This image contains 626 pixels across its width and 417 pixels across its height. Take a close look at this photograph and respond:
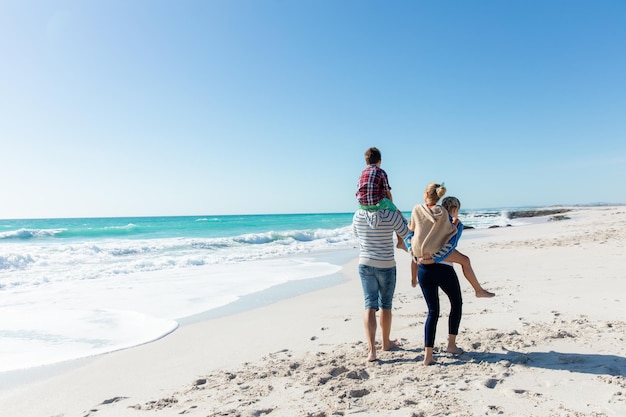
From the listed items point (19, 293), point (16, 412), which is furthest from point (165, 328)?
point (19, 293)

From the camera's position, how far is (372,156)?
4.10 m

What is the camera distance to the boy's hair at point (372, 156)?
4094 millimetres

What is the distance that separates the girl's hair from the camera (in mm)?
3709

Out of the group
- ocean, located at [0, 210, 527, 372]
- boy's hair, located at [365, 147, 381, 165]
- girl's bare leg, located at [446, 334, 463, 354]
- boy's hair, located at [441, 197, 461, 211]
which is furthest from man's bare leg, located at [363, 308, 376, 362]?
ocean, located at [0, 210, 527, 372]

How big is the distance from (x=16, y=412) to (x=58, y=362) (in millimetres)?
1223

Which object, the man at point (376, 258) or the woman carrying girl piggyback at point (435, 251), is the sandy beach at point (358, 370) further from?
the woman carrying girl piggyback at point (435, 251)

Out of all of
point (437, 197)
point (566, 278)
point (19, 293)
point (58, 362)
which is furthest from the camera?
point (19, 293)

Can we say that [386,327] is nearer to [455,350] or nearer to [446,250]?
[455,350]

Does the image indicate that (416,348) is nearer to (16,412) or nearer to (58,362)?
(16,412)

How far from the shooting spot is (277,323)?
5.91 metres

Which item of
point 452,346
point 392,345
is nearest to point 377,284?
point 392,345

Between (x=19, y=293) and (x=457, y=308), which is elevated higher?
(x=457, y=308)

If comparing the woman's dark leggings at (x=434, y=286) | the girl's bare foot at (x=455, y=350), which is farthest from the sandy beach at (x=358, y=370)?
the woman's dark leggings at (x=434, y=286)

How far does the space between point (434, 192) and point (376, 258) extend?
866mm
